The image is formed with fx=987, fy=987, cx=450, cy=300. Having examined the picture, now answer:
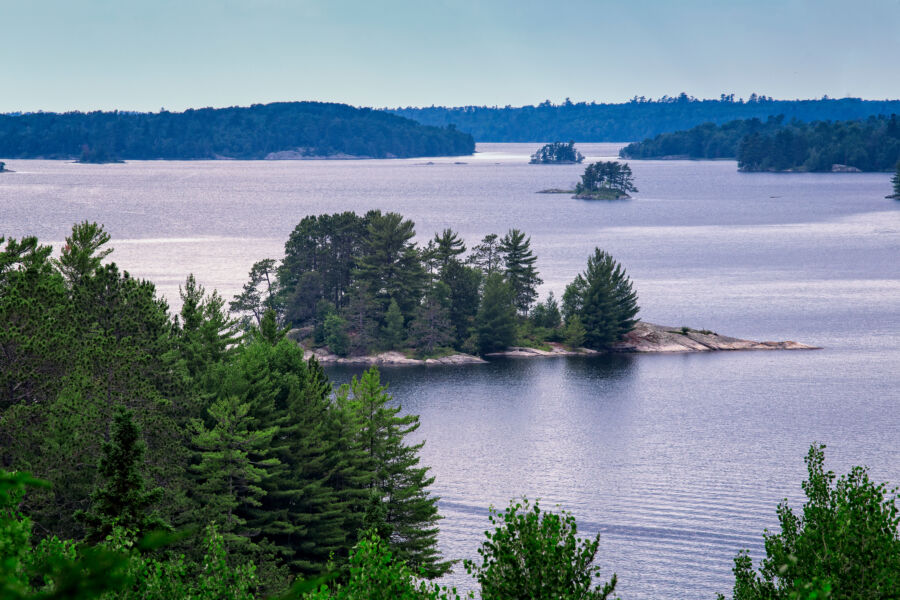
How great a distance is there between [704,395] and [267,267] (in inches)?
2187

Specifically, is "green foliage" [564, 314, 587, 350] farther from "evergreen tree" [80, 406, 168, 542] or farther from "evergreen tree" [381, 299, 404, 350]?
"evergreen tree" [80, 406, 168, 542]

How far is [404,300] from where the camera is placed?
11719 centimetres

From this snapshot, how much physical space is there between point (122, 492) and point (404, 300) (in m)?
89.3

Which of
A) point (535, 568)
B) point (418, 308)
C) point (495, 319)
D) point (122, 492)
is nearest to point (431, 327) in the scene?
point (418, 308)

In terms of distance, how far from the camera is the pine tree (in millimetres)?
45688

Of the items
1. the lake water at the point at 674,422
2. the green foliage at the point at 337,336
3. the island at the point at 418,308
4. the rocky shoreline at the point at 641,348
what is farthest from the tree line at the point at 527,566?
the island at the point at 418,308

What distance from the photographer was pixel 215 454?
3991 centimetres

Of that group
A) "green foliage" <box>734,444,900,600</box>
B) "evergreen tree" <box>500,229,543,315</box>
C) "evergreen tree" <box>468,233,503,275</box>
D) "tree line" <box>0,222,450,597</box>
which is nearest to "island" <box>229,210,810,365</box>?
"evergreen tree" <box>500,229,543,315</box>

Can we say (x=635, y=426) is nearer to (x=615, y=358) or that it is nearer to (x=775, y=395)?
(x=775, y=395)

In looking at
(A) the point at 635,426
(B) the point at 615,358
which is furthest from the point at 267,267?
(A) the point at 635,426

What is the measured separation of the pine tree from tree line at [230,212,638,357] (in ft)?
211

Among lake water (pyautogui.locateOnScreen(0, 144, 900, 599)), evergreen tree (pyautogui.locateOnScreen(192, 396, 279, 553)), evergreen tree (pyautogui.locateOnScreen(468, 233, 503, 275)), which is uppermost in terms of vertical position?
evergreen tree (pyautogui.locateOnScreen(468, 233, 503, 275))

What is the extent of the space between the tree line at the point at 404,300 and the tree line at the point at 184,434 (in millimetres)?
60335

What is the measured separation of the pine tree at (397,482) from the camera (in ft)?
150
